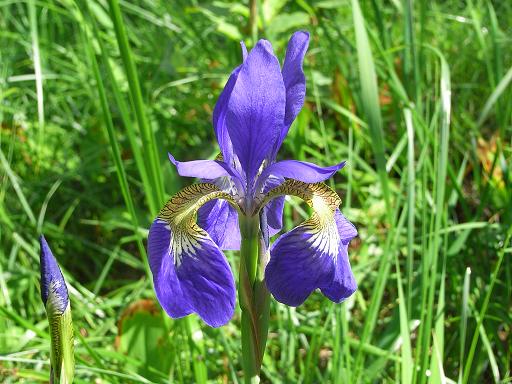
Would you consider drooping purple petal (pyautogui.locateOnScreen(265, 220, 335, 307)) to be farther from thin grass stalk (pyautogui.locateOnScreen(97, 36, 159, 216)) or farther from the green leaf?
the green leaf

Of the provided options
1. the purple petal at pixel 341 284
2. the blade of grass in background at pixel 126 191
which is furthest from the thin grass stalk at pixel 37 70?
the purple petal at pixel 341 284

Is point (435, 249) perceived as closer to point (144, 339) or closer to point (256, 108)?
point (256, 108)

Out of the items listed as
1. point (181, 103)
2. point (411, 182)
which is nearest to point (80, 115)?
point (181, 103)

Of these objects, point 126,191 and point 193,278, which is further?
point 126,191

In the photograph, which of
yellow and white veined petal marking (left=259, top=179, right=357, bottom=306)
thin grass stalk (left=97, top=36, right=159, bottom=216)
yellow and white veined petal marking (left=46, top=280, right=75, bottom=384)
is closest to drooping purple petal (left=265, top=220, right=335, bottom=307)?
yellow and white veined petal marking (left=259, top=179, right=357, bottom=306)

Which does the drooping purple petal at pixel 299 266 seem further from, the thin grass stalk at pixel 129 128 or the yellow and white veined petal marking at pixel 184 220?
the thin grass stalk at pixel 129 128

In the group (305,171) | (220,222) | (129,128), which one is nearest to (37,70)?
(129,128)

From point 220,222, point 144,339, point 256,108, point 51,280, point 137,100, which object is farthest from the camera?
point 144,339

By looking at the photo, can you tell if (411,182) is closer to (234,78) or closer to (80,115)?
(234,78)
